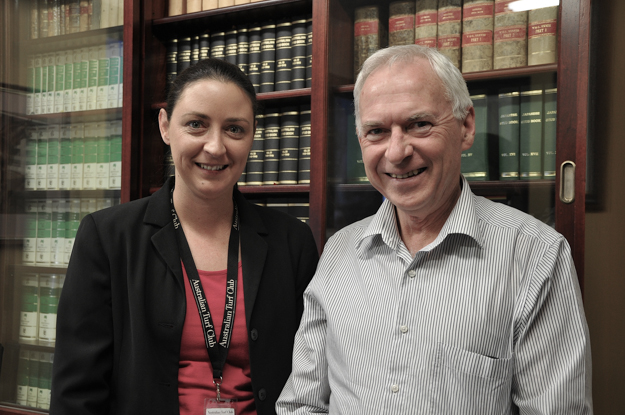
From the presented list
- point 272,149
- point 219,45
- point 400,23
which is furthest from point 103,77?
point 400,23

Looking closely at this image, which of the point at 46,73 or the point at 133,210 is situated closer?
the point at 133,210

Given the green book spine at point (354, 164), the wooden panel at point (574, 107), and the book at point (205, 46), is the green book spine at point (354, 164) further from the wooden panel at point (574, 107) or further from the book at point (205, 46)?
the book at point (205, 46)

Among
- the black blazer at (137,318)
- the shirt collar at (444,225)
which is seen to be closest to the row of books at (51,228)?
the black blazer at (137,318)

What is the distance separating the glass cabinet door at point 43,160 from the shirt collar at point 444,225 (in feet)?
5.67

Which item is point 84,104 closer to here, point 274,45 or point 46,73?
point 46,73

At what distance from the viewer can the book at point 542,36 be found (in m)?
1.76

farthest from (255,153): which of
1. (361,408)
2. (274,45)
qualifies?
(361,408)

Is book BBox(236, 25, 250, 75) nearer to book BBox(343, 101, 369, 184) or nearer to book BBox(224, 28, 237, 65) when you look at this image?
book BBox(224, 28, 237, 65)

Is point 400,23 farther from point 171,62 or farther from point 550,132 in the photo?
point 171,62

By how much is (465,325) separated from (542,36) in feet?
3.92

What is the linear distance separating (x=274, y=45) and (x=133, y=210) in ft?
3.71

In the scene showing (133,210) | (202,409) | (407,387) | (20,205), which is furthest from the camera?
(20,205)

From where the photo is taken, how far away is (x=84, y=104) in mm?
2629

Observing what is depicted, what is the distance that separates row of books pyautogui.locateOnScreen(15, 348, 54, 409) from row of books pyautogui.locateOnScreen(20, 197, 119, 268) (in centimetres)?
10
